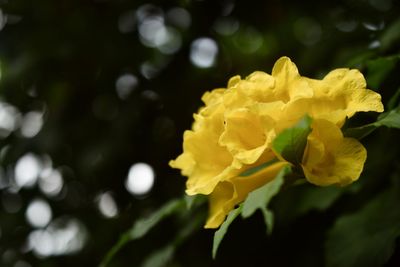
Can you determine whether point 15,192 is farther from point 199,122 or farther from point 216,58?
point 199,122

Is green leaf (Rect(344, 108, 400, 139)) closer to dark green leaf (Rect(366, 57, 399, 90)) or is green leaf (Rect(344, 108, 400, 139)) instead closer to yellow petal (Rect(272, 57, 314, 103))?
yellow petal (Rect(272, 57, 314, 103))

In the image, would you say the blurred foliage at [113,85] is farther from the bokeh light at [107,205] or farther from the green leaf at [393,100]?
the green leaf at [393,100]

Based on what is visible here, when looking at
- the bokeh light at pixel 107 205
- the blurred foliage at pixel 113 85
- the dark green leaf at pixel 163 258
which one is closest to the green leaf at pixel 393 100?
the dark green leaf at pixel 163 258

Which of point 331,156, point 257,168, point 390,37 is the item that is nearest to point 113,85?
point 390,37

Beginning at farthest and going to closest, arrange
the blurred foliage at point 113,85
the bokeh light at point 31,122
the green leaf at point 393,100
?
the bokeh light at point 31,122, the blurred foliage at point 113,85, the green leaf at point 393,100

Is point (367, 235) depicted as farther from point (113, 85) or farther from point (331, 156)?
point (113, 85)

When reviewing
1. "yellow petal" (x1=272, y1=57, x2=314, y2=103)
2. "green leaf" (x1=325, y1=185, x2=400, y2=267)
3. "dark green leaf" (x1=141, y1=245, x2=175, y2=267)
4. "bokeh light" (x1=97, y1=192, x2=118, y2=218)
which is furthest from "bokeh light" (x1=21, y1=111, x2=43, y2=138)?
"yellow petal" (x1=272, y1=57, x2=314, y2=103)

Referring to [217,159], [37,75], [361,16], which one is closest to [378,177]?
[217,159]
